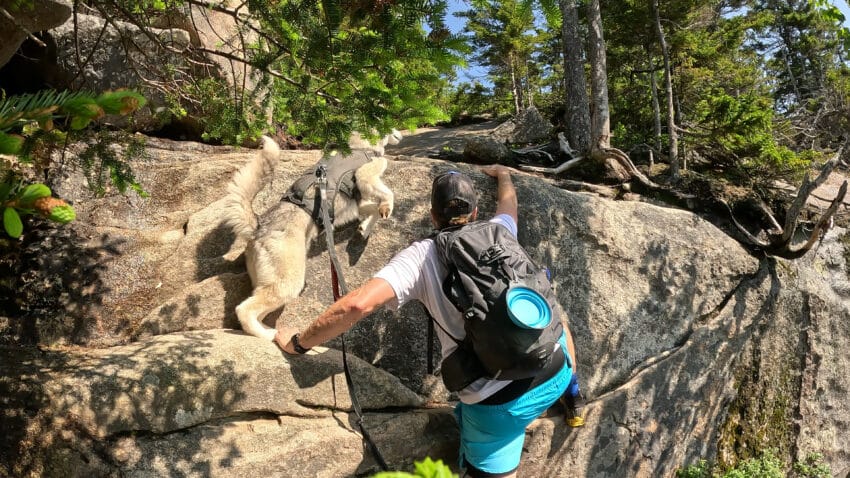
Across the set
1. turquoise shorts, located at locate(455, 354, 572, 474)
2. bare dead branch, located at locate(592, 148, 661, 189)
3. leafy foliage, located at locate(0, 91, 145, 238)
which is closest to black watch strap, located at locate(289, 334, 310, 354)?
turquoise shorts, located at locate(455, 354, 572, 474)

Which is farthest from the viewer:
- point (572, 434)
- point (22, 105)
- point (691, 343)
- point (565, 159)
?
point (565, 159)

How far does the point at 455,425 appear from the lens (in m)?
4.71

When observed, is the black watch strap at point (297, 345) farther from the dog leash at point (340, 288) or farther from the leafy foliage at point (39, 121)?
the leafy foliage at point (39, 121)

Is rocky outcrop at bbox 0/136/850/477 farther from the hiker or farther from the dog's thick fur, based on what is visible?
the hiker

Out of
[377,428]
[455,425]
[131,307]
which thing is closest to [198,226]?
[131,307]

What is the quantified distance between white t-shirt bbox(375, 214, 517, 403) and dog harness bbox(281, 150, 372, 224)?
2012mm

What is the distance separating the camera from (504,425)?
342 cm

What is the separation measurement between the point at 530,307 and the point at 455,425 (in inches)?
87.5

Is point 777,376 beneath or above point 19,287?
beneath

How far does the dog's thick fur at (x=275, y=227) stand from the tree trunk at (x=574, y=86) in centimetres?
708

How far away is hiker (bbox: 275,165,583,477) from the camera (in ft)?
11.0

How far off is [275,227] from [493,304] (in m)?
2.90

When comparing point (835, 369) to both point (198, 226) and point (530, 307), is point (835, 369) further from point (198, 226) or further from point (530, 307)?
point (198, 226)

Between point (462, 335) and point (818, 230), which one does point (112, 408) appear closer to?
point (462, 335)
